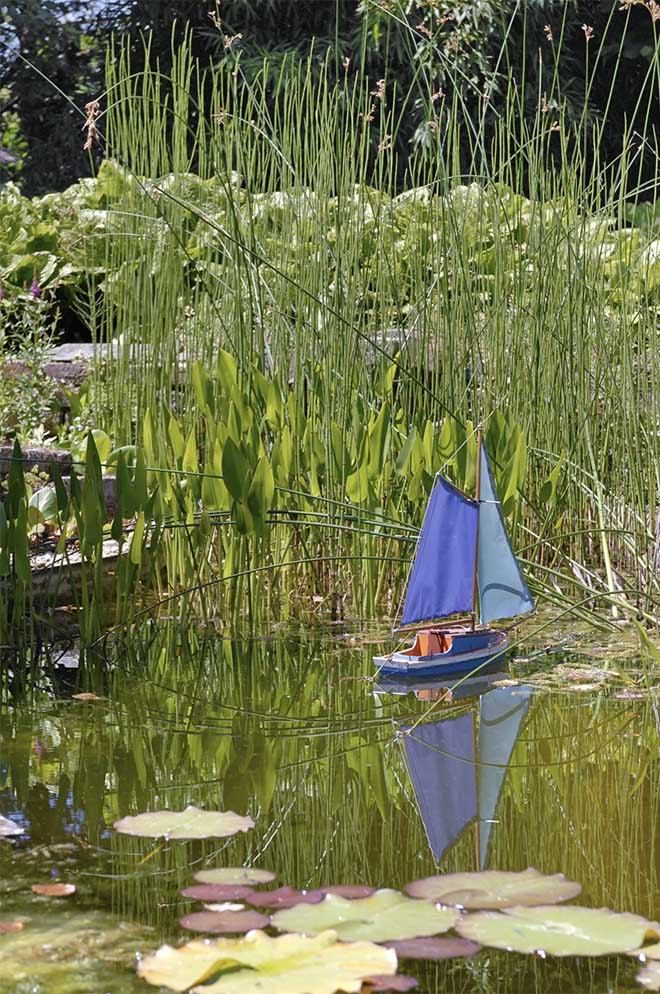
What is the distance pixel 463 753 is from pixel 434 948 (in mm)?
626

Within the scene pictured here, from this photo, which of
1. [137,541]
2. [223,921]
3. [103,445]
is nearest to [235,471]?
[137,541]

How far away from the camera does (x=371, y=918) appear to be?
1.08 m

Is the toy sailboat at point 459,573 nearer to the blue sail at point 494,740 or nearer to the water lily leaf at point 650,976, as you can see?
the blue sail at point 494,740

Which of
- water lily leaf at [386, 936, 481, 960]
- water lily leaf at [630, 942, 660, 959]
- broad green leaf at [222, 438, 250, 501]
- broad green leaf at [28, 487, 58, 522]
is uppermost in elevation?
broad green leaf at [222, 438, 250, 501]

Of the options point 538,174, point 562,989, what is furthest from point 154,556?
point 562,989

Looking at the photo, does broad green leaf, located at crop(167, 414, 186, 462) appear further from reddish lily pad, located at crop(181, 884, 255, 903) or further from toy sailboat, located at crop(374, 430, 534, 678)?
reddish lily pad, located at crop(181, 884, 255, 903)

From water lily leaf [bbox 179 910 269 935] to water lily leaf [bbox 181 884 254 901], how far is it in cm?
3

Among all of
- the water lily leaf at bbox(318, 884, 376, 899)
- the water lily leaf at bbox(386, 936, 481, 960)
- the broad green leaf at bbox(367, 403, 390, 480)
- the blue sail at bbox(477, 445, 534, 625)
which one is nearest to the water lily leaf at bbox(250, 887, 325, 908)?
the water lily leaf at bbox(318, 884, 376, 899)

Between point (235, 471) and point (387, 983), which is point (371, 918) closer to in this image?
point (387, 983)

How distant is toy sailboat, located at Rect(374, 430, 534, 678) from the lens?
2.04 m

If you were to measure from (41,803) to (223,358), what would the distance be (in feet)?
4.27

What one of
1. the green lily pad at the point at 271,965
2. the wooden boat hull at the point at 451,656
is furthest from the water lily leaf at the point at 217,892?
the wooden boat hull at the point at 451,656

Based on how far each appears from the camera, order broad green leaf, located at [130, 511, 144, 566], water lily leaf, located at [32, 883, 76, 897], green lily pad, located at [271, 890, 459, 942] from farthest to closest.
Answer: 1. broad green leaf, located at [130, 511, 144, 566]
2. water lily leaf, located at [32, 883, 76, 897]
3. green lily pad, located at [271, 890, 459, 942]

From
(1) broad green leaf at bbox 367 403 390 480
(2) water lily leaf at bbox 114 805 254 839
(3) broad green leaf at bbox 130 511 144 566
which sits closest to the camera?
(2) water lily leaf at bbox 114 805 254 839
